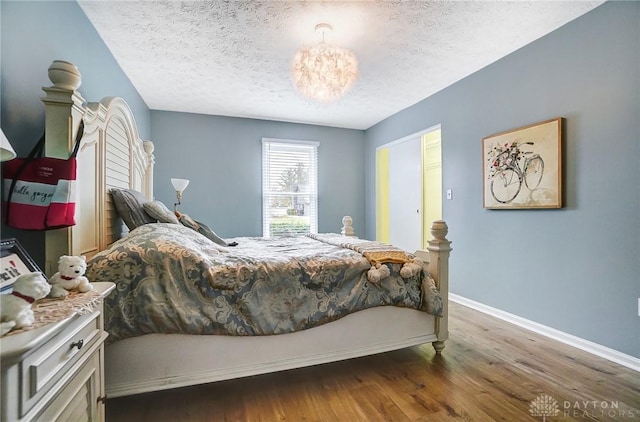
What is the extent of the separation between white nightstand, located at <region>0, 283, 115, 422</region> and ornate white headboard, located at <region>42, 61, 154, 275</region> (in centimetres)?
61

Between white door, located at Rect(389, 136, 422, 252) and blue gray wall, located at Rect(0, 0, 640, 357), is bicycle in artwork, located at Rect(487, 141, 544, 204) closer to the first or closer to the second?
blue gray wall, located at Rect(0, 0, 640, 357)

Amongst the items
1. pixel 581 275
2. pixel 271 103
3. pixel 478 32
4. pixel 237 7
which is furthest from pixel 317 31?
pixel 581 275

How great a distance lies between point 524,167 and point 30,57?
3.51 m

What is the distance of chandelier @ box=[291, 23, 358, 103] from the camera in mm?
2287

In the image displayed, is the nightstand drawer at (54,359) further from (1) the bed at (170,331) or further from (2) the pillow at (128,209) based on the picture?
(2) the pillow at (128,209)

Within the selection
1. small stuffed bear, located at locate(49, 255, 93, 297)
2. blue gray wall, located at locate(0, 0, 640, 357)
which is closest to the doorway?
blue gray wall, located at locate(0, 0, 640, 357)

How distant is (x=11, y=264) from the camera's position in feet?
3.37

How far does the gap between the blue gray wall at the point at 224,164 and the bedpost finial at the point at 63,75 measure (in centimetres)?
310

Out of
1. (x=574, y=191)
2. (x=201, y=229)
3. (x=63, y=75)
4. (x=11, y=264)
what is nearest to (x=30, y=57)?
(x=63, y=75)

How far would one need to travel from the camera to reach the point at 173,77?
10.6 ft

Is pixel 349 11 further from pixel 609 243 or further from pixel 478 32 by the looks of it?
pixel 609 243

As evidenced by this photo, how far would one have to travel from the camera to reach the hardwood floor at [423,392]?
1.54 metres

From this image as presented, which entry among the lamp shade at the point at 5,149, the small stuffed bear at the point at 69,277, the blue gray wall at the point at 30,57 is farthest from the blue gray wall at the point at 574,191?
the blue gray wall at the point at 30,57

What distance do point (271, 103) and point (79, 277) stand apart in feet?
11.0
